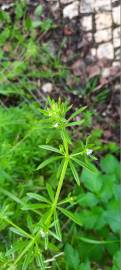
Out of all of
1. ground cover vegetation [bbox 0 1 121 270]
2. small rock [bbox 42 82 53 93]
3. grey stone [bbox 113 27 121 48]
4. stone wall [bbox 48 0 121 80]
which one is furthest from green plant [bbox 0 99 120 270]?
grey stone [bbox 113 27 121 48]

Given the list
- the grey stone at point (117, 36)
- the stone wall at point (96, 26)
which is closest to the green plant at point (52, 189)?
the stone wall at point (96, 26)

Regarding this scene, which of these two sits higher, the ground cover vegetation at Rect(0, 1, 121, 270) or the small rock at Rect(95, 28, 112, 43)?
the small rock at Rect(95, 28, 112, 43)

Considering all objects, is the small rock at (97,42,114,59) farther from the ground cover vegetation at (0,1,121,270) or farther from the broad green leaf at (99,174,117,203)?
the broad green leaf at (99,174,117,203)

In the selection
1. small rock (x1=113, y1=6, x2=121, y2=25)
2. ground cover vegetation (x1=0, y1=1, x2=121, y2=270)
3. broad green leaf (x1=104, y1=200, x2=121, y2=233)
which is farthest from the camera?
small rock (x1=113, y1=6, x2=121, y2=25)

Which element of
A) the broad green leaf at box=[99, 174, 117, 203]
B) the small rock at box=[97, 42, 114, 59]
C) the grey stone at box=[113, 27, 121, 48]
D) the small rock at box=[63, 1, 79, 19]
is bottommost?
the broad green leaf at box=[99, 174, 117, 203]

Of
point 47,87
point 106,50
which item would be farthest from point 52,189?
point 106,50

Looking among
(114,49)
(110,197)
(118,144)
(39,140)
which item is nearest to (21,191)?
(39,140)

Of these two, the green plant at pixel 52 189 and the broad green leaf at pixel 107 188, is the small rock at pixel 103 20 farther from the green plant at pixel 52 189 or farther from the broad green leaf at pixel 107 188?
the broad green leaf at pixel 107 188

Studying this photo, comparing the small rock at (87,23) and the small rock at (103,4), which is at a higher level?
the small rock at (103,4)
